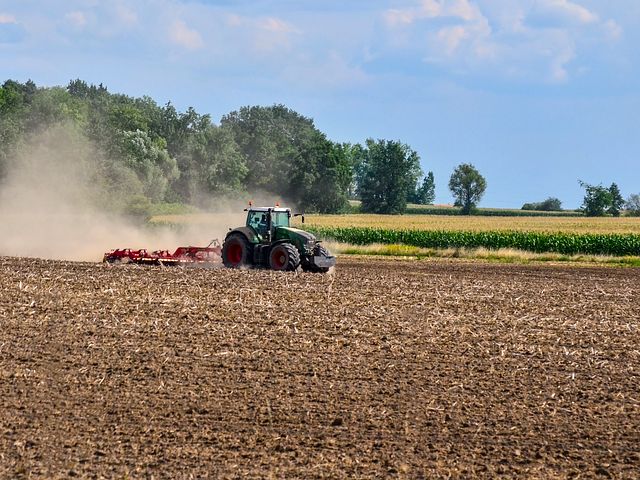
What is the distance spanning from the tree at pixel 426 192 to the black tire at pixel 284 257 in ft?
500

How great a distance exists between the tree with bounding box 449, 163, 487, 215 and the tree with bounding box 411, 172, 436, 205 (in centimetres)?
4470

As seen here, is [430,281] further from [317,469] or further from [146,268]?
[317,469]

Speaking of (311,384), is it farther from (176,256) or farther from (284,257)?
(176,256)

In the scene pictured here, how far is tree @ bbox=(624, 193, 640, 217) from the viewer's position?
109m

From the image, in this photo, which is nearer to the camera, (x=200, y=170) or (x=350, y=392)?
(x=350, y=392)

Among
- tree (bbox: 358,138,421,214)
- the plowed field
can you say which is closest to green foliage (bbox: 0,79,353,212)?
tree (bbox: 358,138,421,214)

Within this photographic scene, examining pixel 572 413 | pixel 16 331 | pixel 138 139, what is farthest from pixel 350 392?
pixel 138 139

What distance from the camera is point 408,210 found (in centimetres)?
12838

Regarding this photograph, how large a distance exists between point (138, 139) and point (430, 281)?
64.8 m

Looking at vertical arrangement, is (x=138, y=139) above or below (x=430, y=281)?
above

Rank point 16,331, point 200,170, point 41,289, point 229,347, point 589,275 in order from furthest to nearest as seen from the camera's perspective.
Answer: point 200,170
point 589,275
point 41,289
point 16,331
point 229,347

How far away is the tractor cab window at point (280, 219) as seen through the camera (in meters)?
28.0

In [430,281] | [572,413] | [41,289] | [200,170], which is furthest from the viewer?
[200,170]

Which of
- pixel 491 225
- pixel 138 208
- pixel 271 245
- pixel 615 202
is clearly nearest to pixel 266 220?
pixel 271 245
